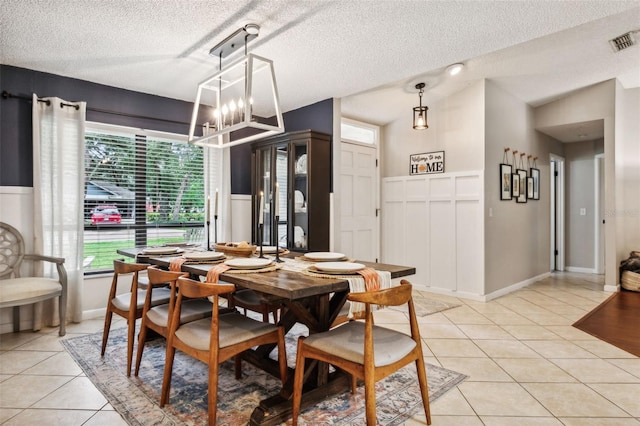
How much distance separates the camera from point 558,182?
21.4 ft

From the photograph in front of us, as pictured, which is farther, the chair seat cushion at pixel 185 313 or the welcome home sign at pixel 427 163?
the welcome home sign at pixel 427 163

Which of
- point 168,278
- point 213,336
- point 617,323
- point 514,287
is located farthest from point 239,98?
point 514,287

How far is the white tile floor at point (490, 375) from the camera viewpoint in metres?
1.89

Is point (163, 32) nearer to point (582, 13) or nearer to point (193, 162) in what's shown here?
point (193, 162)

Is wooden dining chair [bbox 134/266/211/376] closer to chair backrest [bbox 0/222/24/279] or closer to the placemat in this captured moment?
the placemat

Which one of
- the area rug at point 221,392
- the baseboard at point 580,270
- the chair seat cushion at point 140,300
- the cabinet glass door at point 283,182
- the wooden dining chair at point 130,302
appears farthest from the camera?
the baseboard at point 580,270

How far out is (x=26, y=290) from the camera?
2.89m

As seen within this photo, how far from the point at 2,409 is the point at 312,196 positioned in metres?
2.94

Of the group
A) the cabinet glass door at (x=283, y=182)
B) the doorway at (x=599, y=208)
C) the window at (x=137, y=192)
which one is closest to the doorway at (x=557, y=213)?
the doorway at (x=599, y=208)

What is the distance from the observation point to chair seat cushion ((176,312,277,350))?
5.87 ft

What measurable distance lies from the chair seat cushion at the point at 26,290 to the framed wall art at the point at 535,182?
5904 millimetres

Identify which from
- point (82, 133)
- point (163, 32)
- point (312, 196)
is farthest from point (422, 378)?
point (82, 133)

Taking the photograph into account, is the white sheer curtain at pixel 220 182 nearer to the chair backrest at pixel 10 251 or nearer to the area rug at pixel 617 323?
the chair backrest at pixel 10 251

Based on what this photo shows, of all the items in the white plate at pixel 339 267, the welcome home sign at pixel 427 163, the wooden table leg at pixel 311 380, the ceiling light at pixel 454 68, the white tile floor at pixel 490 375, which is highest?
the ceiling light at pixel 454 68
